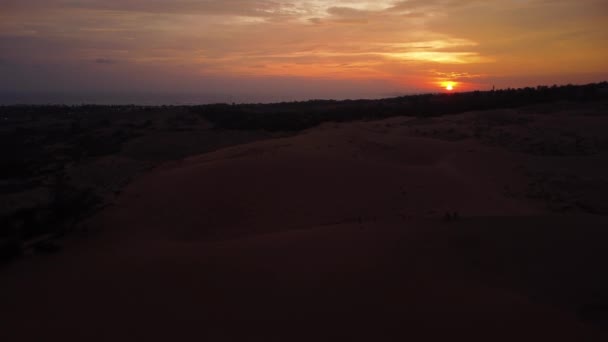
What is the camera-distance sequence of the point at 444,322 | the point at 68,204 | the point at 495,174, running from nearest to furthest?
the point at 444,322, the point at 68,204, the point at 495,174

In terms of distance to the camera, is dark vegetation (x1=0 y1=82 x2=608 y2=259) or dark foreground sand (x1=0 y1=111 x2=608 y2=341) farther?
dark vegetation (x1=0 y1=82 x2=608 y2=259)

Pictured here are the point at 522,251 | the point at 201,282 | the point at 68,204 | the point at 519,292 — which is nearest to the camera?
the point at 519,292

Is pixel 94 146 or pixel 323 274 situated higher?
pixel 94 146

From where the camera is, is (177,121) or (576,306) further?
(177,121)

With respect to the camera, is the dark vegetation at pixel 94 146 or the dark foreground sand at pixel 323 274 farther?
the dark vegetation at pixel 94 146

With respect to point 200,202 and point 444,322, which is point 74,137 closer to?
point 200,202

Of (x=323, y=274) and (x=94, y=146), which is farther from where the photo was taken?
(x=94, y=146)

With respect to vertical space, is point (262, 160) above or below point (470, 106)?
below

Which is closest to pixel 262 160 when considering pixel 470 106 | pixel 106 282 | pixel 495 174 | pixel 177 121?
pixel 495 174
